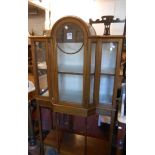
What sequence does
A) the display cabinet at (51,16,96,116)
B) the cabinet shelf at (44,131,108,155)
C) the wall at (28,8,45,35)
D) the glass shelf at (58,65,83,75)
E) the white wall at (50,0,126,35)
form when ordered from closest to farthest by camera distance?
the display cabinet at (51,16,96,116)
the glass shelf at (58,65,83,75)
the cabinet shelf at (44,131,108,155)
the wall at (28,8,45,35)
the white wall at (50,0,126,35)

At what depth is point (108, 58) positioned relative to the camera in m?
1.19

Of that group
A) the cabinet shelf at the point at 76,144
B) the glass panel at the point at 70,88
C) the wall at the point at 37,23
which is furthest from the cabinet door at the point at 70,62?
the wall at the point at 37,23

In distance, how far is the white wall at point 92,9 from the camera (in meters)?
3.21

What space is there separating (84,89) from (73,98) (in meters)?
0.14

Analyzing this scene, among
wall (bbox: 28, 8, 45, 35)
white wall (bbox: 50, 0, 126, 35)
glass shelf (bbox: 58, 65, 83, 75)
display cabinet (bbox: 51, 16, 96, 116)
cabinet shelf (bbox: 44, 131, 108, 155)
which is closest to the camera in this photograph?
display cabinet (bbox: 51, 16, 96, 116)

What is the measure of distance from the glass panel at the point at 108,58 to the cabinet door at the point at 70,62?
16 centimetres

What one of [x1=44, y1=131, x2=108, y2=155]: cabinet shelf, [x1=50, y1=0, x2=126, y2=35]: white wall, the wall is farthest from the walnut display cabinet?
[x1=50, y1=0, x2=126, y2=35]: white wall

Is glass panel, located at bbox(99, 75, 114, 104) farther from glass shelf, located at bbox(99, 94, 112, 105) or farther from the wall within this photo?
the wall

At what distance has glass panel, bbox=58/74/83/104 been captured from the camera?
1232 mm

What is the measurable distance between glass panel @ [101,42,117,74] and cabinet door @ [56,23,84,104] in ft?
0.51

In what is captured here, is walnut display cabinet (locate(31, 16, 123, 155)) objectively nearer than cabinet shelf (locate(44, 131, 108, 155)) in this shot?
Yes
